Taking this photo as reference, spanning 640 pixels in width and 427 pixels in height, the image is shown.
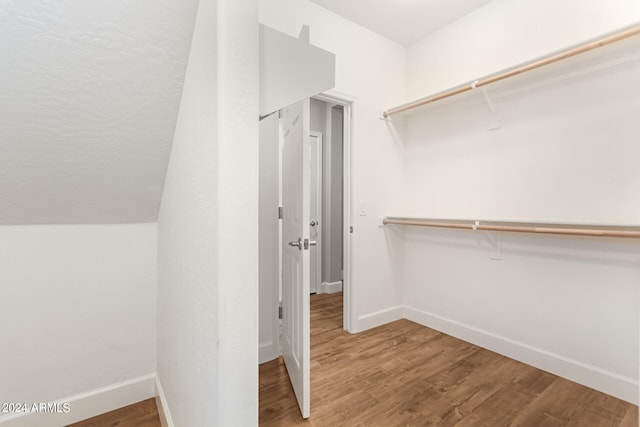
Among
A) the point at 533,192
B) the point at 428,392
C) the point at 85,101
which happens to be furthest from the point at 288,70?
the point at 533,192

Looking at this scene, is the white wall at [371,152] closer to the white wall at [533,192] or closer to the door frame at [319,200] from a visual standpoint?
the white wall at [533,192]

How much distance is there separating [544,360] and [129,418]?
8.68ft

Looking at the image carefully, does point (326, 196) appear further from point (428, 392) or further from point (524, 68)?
point (428, 392)

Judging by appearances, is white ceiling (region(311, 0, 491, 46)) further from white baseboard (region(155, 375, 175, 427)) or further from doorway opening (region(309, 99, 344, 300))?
white baseboard (region(155, 375, 175, 427))

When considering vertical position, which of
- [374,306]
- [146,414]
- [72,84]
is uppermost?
[72,84]

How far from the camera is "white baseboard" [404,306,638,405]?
1736 millimetres

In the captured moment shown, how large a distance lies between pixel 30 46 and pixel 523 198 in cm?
274

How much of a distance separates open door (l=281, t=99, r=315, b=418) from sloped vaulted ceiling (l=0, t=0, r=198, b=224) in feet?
2.13

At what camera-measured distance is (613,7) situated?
70.0 inches

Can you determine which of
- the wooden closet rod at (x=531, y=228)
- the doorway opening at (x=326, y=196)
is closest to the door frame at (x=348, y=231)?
the wooden closet rod at (x=531, y=228)

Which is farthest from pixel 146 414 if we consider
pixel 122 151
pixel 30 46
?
pixel 30 46

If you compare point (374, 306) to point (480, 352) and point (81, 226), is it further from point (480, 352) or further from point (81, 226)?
point (81, 226)

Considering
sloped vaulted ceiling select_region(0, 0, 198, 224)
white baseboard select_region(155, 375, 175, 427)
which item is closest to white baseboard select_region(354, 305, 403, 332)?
white baseboard select_region(155, 375, 175, 427)

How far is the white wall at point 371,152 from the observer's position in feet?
8.41
